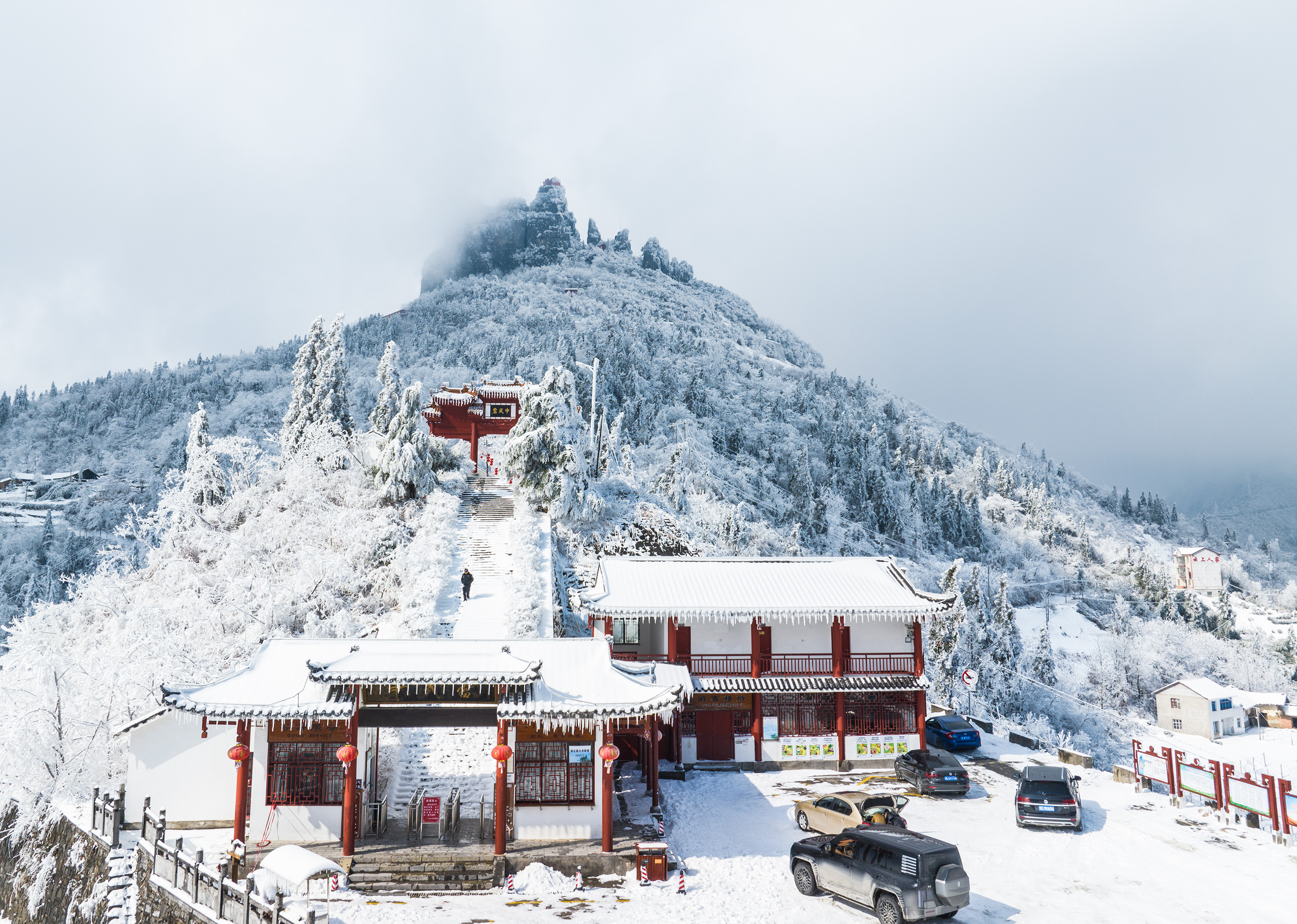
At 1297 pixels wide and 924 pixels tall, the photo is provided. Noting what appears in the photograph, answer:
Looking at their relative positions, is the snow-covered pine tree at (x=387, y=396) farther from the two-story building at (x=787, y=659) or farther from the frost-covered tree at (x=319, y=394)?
the two-story building at (x=787, y=659)

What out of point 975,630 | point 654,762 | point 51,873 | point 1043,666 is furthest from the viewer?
point 1043,666

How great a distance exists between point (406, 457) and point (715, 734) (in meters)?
28.2

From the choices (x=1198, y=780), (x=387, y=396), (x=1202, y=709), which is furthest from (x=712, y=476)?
Result: (x=1198, y=780)

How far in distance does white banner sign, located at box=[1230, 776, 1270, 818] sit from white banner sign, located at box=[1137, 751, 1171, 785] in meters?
2.85

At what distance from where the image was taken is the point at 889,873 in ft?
54.7

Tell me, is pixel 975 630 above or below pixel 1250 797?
above

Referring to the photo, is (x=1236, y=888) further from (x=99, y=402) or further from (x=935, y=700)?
(x=99, y=402)

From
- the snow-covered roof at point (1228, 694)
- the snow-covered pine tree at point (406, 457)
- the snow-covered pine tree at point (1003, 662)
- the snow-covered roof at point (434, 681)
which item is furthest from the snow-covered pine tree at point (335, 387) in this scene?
the snow-covered roof at point (1228, 694)

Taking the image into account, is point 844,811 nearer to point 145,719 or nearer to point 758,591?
point 758,591

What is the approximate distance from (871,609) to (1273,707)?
6926 centimetres

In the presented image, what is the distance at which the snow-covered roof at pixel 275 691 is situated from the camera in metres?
20.3

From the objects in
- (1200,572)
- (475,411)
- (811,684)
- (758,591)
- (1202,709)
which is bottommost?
(1202,709)

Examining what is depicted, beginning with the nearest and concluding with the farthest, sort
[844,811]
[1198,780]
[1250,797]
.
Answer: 1. [844,811]
2. [1250,797]
3. [1198,780]

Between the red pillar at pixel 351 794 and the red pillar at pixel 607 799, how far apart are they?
6.70 m
